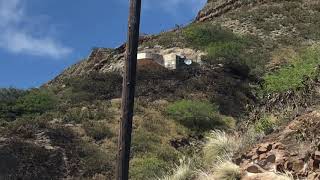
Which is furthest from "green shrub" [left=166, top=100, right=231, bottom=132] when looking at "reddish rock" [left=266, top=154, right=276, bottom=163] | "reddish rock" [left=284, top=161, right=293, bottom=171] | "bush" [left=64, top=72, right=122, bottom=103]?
"reddish rock" [left=284, top=161, right=293, bottom=171]

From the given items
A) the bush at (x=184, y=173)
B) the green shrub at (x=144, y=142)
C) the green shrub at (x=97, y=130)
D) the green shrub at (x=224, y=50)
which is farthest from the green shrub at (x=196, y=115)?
the bush at (x=184, y=173)

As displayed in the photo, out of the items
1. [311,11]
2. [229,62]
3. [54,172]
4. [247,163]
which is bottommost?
[54,172]

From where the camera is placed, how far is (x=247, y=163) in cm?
1323

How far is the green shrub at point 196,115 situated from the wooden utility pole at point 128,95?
15.6 m

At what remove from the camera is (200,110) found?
28047 mm

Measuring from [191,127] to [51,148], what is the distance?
6095 millimetres

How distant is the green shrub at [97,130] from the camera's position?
25.5 meters

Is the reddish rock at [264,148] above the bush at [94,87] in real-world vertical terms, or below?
below

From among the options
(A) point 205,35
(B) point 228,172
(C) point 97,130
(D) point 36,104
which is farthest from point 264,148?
(A) point 205,35

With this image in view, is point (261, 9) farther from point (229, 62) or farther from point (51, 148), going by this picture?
point (51, 148)

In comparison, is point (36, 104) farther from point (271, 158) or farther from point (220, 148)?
point (271, 158)

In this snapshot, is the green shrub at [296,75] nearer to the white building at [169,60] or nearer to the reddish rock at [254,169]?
the reddish rock at [254,169]

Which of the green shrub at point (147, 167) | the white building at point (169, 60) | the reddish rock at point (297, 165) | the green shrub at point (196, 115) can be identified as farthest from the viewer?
the white building at point (169, 60)

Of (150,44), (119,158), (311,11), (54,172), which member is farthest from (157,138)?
(311,11)
